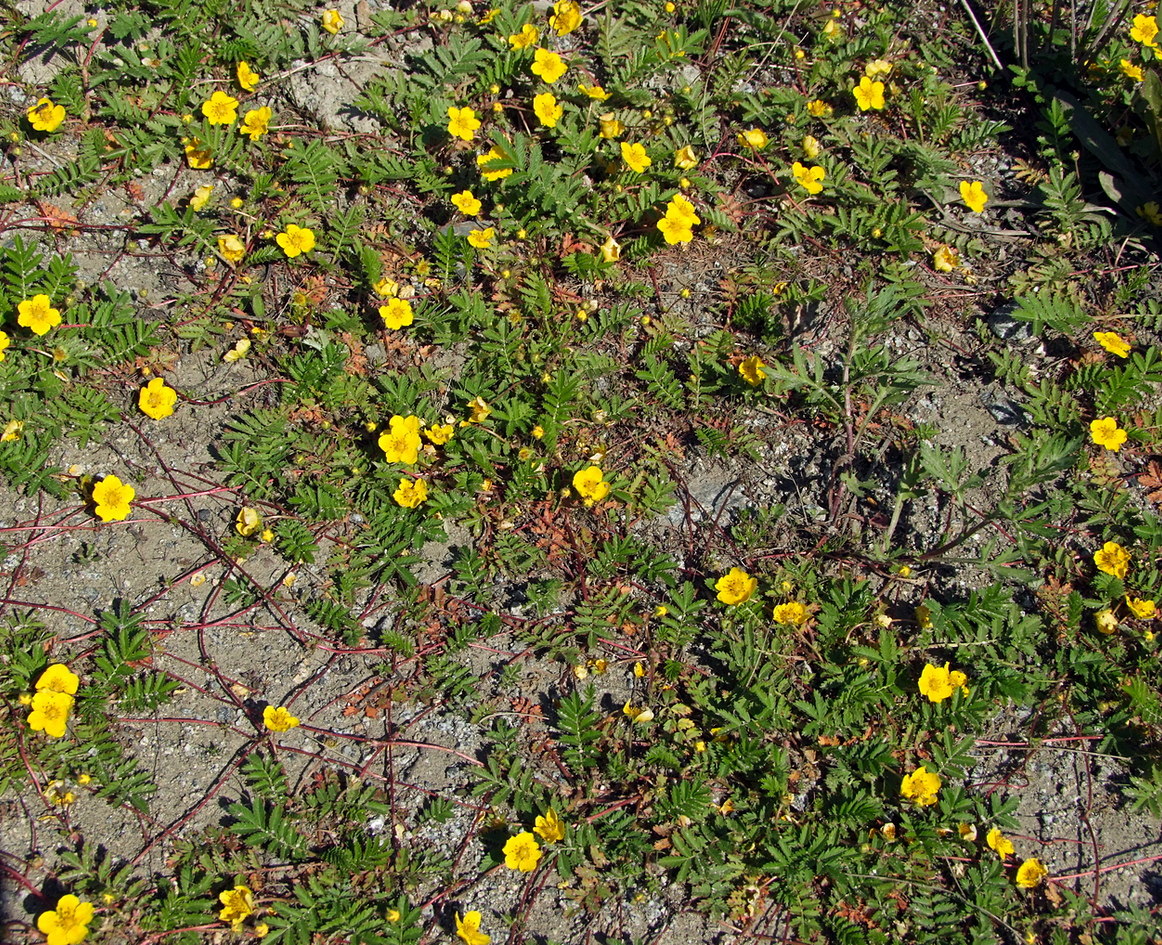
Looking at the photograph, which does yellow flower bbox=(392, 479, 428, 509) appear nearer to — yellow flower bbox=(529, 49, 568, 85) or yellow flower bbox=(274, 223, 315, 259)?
yellow flower bbox=(274, 223, 315, 259)

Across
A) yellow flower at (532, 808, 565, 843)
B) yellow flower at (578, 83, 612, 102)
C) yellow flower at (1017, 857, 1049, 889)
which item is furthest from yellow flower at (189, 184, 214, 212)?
yellow flower at (1017, 857, 1049, 889)

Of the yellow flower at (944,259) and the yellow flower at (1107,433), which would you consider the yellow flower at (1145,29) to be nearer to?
the yellow flower at (944,259)

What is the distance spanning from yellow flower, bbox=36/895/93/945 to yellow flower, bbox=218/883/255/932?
0.44m

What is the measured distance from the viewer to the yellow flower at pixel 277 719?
3474 millimetres

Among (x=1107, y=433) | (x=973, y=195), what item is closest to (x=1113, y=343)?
(x=1107, y=433)

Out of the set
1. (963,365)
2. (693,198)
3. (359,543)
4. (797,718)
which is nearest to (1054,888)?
(797,718)

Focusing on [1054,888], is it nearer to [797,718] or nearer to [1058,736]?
[1058,736]

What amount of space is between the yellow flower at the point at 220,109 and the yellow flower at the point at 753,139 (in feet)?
8.78

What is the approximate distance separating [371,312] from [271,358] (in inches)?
20.9

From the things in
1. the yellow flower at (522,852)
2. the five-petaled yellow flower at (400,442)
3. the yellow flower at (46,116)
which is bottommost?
the yellow flower at (522,852)

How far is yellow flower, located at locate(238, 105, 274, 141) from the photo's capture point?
4477 millimetres

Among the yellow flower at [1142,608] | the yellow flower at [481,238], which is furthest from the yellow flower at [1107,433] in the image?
the yellow flower at [481,238]

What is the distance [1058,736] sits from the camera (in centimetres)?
381

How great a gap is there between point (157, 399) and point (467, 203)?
68.0 inches
